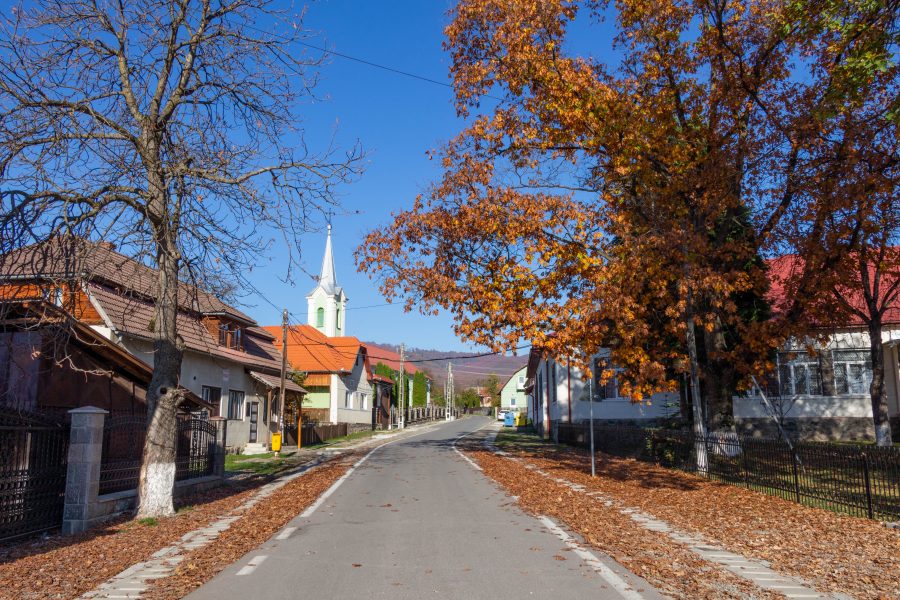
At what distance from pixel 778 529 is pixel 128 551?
28.8 ft

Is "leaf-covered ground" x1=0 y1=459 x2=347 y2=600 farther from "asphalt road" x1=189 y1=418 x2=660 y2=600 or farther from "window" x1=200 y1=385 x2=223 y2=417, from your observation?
"window" x1=200 y1=385 x2=223 y2=417

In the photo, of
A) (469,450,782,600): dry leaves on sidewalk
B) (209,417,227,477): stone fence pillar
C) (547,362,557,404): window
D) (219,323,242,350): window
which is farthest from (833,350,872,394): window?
(219,323,242,350): window

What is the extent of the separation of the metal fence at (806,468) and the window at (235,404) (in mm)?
17732

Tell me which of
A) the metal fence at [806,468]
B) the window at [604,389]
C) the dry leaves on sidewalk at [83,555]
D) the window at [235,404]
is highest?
the window at [604,389]

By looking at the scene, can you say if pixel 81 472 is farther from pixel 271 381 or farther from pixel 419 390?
pixel 419 390

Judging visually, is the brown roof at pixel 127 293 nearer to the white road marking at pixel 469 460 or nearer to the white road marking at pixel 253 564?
the white road marking at pixel 253 564

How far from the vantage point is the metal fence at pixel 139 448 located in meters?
12.0

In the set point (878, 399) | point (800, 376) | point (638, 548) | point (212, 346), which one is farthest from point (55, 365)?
point (800, 376)

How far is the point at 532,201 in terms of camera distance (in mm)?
18219

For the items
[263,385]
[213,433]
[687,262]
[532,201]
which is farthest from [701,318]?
[263,385]

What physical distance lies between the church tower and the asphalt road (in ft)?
174

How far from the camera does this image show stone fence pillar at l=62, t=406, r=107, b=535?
1021cm

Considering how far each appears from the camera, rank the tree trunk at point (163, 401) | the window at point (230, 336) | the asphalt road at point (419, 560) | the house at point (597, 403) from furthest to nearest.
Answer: the house at point (597, 403), the window at point (230, 336), the tree trunk at point (163, 401), the asphalt road at point (419, 560)

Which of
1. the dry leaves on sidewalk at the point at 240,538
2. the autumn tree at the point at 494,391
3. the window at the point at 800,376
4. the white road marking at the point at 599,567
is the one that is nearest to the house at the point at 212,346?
the dry leaves on sidewalk at the point at 240,538
